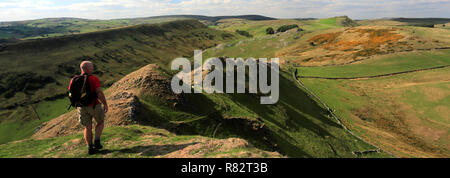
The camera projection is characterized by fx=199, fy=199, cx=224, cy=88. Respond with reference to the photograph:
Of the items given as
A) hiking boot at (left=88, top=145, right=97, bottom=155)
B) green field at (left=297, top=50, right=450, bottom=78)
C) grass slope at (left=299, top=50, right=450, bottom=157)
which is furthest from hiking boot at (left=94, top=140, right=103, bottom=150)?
green field at (left=297, top=50, right=450, bottom=78)

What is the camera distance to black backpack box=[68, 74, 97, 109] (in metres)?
7.97

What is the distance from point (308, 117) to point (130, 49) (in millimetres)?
98353

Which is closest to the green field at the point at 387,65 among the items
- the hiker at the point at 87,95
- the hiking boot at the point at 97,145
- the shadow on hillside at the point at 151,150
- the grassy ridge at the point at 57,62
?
the grassy ridge at the point at 57,62

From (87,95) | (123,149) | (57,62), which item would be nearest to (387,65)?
(123,149)

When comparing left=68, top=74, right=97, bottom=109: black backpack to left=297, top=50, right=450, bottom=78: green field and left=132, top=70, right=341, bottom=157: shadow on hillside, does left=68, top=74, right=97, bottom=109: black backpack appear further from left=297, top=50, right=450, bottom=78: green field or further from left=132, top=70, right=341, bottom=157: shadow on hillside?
left=297, top=50, right=450, bottom=78: green field

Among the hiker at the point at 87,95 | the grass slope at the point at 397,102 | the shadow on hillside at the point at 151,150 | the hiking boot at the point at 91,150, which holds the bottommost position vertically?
the grass slope at the point at 397,102

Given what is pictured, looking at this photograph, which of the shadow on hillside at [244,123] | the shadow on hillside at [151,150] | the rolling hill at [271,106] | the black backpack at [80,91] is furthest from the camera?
the shadow on hillside at [244,123]

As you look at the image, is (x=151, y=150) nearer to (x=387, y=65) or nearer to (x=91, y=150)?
(x=91, y=150)

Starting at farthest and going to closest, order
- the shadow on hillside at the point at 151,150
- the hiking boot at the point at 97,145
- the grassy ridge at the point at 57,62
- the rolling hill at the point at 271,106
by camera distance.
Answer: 1. the grassy ridge at the point at 57,62
2. the rolling hill at the point at 271,106
3. the shadow on hillside at the point at 151,150
4. the hiking boot at the point at 97,145

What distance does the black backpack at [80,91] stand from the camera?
797 centimetres

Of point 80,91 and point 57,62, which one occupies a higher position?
point 80,91

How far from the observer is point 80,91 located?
26.2 ft

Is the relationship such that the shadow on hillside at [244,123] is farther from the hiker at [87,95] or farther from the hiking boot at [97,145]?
the hiker at [87,95]

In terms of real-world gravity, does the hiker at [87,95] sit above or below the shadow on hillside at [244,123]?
above
